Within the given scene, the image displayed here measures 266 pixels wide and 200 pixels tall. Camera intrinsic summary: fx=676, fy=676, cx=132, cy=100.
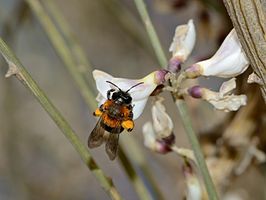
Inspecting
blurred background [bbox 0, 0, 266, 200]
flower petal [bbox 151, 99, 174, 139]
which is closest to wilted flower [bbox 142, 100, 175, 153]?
flower petal [bbox 151, 99, 174, 139]

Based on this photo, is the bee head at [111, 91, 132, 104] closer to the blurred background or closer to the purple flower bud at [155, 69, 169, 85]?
the purple flower bud at [155, 69, 169, 85]

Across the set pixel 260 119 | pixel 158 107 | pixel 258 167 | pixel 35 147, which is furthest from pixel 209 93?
pixel 35 147

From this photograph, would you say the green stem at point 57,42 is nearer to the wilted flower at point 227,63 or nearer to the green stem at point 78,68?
the green stem at point 78,68

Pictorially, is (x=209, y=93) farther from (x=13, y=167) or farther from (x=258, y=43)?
(x=13, y=167)

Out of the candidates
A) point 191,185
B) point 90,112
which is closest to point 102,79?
point 191,185

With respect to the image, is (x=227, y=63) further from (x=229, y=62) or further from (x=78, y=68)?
(x=78, y=68)

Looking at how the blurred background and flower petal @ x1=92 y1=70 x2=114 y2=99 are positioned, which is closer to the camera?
flower petal @ x1=92 y1=70 x2=114 y2=99
